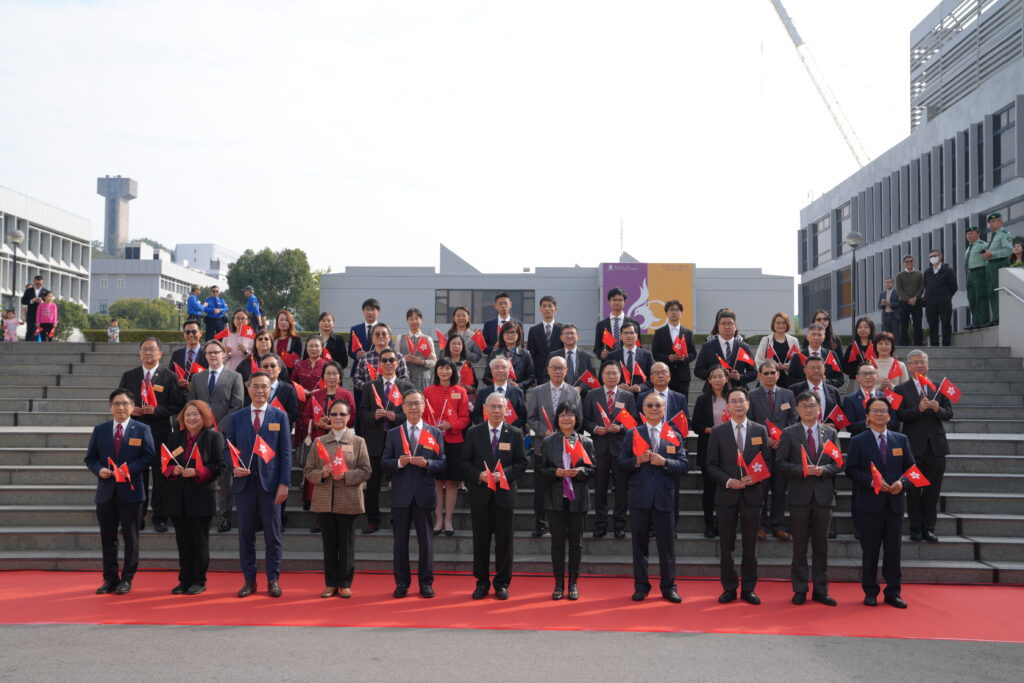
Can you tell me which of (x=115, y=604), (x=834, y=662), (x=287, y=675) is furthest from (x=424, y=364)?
(x=834, y=662)

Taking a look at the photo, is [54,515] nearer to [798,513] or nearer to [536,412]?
[536,412]

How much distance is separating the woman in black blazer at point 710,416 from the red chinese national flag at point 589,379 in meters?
1.28

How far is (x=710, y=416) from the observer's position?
9578mm

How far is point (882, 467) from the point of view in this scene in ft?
27.4

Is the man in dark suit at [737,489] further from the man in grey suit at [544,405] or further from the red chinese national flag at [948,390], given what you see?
the red chinese national flag at [948,390]

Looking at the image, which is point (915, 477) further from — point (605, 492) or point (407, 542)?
point (407, 542)

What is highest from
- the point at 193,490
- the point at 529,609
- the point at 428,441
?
the point at 428,441

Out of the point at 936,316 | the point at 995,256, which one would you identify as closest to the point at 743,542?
the point at 936,316

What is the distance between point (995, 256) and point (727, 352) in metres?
8.09

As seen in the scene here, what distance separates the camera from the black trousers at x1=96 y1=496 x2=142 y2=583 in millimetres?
8422

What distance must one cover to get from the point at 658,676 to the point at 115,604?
4.99m

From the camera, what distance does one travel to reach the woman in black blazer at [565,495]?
837 centimetres

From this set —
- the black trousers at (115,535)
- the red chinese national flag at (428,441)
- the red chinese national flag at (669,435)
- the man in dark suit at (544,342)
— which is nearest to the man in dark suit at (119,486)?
the black trousers at (115,535)

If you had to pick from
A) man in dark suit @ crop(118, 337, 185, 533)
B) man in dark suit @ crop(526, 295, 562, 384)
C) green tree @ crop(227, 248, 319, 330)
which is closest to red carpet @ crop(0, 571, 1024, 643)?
man in dark suit @ crop(118, 337, 185, 533)
